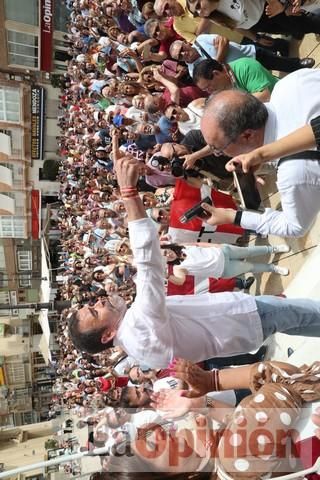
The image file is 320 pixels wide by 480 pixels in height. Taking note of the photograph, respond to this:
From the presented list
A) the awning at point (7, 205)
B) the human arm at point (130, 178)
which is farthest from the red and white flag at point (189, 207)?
the awning at point (7, 205)

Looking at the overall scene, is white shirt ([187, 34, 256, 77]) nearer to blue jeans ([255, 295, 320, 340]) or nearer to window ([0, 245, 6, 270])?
blue jeans ([255, 295, 320, 340])

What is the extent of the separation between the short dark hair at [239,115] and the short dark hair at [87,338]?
1.60 m

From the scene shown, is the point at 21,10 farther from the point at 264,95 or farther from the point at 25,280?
the point at 264,95

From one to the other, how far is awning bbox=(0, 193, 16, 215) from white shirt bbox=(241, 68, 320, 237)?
23393 mm

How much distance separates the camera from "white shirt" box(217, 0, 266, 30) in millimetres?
4227

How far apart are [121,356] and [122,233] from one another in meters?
2.17

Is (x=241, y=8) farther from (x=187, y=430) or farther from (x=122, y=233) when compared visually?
(x=122, y=233)

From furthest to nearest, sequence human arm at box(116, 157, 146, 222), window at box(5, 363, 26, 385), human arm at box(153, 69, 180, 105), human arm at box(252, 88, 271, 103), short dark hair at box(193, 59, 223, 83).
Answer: window at box(5, 363, 26, 385) < human arm at box(153, 69, 180, 105) < short dark hair at box(193, 59, 223, 83) < human arm at box(252, 88, 271, 103) < human arm at box(116, 157, 146, 222)

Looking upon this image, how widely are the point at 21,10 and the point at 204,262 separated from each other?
20.5 meters

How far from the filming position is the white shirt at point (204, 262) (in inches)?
217

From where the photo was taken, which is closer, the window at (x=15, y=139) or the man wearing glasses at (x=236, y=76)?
the man wearing glasses at (x=236, y=76)

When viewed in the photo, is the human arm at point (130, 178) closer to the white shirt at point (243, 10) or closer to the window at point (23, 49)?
the white shirt at point (243, 10)

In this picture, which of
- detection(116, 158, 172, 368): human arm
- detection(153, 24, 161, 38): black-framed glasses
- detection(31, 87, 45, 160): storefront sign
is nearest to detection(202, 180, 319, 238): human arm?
detection(116, 158, 172, 368): human arm

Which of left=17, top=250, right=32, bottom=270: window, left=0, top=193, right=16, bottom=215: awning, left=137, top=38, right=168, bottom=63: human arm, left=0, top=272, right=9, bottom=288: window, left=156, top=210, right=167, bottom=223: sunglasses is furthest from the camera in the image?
left=0, top=272, right=9, bottom=288: window
